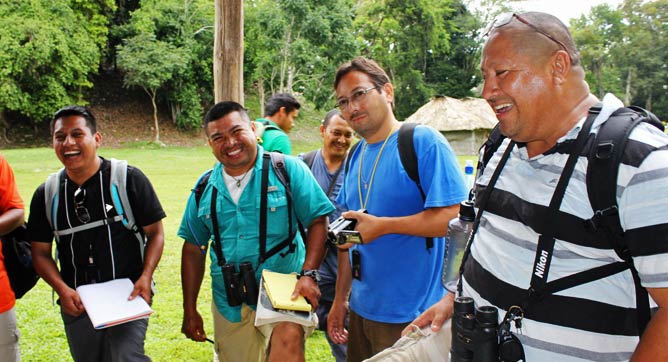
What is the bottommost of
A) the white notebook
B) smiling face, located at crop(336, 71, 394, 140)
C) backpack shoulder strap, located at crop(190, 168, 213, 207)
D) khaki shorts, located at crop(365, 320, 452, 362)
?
the white notebook

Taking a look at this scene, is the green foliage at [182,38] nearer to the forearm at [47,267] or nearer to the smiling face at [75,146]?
the smiling face at [75,146]

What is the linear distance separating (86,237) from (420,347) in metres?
2.28

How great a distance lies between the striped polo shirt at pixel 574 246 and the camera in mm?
1265

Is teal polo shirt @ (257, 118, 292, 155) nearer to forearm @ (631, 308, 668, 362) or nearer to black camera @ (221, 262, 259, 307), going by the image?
black camera @ (221, 262, 259, 307)

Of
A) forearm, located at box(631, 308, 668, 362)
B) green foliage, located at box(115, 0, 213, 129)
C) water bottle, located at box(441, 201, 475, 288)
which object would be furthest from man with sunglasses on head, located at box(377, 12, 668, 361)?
green foliage, located at box(115, 0, 213, 129)

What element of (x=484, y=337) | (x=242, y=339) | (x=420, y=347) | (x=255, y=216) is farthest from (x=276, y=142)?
(x=484, y=337)

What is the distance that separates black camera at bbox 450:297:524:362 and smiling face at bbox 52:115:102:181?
2.55 meters

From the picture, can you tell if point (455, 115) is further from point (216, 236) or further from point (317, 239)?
point (216, 236)

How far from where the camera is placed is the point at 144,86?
105 ft

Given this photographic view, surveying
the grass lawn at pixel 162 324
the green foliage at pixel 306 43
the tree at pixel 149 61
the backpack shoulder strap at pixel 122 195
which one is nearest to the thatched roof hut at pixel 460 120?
the green foliage at pixel 306 43

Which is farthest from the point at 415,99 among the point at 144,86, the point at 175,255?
the point at 175,255

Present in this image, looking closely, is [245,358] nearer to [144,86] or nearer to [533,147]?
[533,147]

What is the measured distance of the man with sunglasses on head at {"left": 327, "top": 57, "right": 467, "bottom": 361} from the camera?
253 centimetres

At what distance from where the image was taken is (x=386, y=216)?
8.75 ft
